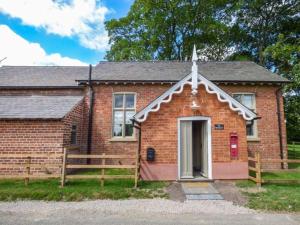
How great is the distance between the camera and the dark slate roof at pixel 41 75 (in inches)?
533

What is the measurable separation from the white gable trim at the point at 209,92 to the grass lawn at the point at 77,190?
2.75 metres

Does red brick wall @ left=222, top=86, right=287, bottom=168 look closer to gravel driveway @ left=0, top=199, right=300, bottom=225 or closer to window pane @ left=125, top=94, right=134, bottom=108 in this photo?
window pane @ left=125, top=94, right=134, bottom=108

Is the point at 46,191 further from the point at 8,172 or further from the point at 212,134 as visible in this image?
the point at 212,134

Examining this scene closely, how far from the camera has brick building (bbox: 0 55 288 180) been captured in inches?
371

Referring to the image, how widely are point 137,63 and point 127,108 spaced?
465 cm

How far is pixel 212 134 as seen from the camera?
9539 mm

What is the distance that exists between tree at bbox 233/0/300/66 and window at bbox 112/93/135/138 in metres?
20.3

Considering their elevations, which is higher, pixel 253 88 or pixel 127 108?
pixel 253 88

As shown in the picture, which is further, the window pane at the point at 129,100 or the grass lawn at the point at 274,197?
the window pane at the point at 129,100

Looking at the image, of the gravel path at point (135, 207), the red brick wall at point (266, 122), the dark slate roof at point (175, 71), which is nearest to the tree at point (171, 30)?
the dark slate roof at point (175, 71)

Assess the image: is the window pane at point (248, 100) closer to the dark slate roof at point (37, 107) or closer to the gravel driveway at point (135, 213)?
the gravel driveway at point (135, 213)

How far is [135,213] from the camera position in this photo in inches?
231

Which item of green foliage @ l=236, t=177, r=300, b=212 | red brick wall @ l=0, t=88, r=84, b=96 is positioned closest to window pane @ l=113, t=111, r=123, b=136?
red brick wall @ l=0, t=88, r=84, b=96

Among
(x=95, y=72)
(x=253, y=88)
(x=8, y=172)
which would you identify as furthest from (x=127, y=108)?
(x=253, y=88)
